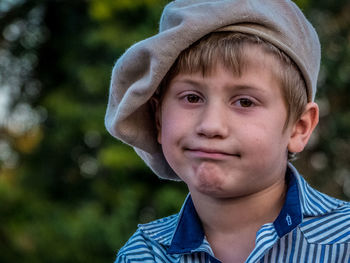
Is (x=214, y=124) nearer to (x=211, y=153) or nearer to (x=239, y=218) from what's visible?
Answer: (x=211, y=153)

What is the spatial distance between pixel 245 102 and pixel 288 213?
361 mm

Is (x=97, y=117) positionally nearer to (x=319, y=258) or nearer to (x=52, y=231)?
(x=52, y=231)

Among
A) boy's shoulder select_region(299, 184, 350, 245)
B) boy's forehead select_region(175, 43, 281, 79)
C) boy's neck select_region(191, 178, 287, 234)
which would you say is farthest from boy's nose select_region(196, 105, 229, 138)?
boy's shoulder select_region(299, 184, 350, 245)

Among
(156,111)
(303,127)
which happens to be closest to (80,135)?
(156,111)

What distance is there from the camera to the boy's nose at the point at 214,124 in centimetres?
188

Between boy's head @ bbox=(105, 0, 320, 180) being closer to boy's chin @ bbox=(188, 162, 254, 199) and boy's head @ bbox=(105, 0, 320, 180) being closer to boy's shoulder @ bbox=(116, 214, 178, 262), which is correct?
boy's chin @ bbox=(188, 162, 254, 199)

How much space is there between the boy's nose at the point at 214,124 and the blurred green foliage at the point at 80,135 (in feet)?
12.8

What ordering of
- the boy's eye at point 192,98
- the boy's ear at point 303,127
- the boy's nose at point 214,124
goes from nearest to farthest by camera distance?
1. the boy's nose at point 214,124
2. the boy's eye at point 192,98
3. the boy's ear at point 303,127

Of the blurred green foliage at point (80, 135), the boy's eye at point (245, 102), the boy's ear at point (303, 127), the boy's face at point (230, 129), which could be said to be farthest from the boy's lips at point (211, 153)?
the blurred green foliage at point (80, 135)

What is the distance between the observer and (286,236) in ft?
6.37

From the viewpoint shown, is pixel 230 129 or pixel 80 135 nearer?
pixel 230 129

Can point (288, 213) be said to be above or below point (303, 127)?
below

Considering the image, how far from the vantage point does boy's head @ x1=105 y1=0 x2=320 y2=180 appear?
196cm

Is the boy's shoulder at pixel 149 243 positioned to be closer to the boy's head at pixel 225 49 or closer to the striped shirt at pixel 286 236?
the striped shirt at pixel 286 236
